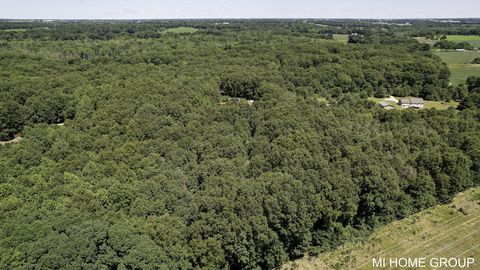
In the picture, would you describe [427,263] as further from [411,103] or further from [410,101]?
[410,101]

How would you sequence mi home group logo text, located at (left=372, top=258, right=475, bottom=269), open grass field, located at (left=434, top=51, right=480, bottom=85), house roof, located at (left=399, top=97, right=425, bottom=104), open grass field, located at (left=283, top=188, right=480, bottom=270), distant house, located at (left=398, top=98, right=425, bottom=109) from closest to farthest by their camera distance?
mi home group logo text, located at (left=372, top=258, right=475, bottom=269) → open grass field, located at (left=283, top=188, right=480, bottom=270) → distant house, located at (left=398, top=98, right=425, bottom=109) → house roof, located at (left=399, top=97, right=425, bottom=104) → open grass field, located at (left=434, top=51, right=480, bottom=85)

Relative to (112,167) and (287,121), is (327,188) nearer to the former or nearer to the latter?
(287,121)

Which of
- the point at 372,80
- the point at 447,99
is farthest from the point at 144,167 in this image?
the point at 447,99

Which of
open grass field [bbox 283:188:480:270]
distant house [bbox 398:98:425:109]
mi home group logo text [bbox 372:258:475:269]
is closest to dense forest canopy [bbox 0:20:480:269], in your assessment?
open grass field [bbox 283:188:480:270]

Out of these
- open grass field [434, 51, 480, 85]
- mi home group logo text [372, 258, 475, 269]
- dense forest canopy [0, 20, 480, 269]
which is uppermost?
open grass field [434, 51, 480, 85]

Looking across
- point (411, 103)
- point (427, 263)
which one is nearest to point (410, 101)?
point (411, 103)

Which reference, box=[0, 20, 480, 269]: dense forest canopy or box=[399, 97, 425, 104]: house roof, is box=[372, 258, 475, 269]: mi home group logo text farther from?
box=[399, 97, 425, 104]: house roof
